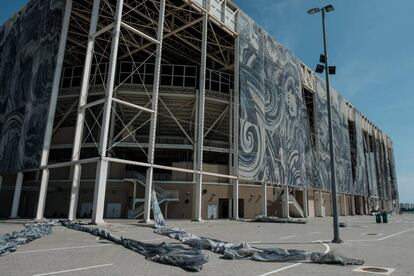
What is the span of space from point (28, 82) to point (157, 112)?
13143 millimetres

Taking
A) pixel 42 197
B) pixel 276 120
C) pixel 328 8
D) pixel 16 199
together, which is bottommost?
pixel 16 199

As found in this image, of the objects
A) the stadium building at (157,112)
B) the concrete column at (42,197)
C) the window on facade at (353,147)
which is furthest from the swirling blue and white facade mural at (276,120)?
the concrete column at (42,197)

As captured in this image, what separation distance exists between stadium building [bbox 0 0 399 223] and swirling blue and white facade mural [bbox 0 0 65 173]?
0.14 metres

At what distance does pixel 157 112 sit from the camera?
1414 inches

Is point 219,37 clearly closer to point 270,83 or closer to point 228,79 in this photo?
point 228,79

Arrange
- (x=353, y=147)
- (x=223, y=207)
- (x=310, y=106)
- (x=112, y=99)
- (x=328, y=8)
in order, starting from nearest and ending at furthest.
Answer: (x=328, y=8) → (x=112, y=99) → (x=223, y=207) → (x=310, y=106) → (x=353, y=147)

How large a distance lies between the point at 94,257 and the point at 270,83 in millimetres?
31944

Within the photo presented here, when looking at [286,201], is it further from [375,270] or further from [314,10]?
[375,270]

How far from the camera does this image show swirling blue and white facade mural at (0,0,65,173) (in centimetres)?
2606

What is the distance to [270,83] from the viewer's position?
121 ft

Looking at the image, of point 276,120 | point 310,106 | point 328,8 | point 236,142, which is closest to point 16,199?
point 236,142

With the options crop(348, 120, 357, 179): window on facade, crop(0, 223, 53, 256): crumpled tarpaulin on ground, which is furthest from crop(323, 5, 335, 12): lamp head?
crop(348, 120, 357, 179): window on facade

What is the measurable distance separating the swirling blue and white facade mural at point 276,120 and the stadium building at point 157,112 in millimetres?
186

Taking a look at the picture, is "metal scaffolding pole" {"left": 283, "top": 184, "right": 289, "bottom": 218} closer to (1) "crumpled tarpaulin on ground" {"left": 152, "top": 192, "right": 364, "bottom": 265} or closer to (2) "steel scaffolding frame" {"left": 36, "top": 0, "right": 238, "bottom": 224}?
(2) "steel scaffolding frame" {"left": 36, "top": 0, "right": 238, "bottom": 224}
